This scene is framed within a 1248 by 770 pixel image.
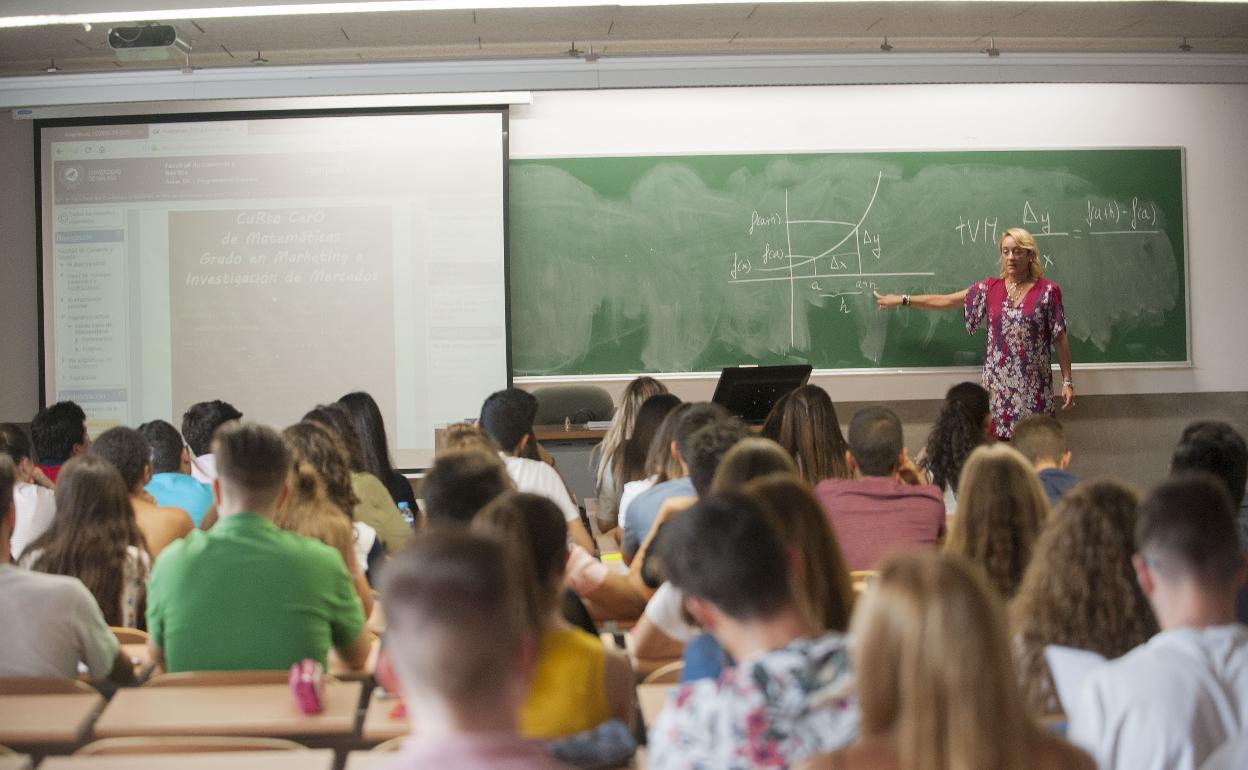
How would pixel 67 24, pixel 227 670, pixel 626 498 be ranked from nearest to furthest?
1. pixel 227 670
2. pixel 626 498
3. pixel 67 24

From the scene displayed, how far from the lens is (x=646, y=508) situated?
3.50m

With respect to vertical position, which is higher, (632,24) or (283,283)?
(632,24)

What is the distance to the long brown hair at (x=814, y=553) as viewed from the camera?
6.49 ft

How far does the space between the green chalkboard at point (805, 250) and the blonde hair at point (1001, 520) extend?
4198 mm


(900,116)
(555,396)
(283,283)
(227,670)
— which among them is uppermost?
(900,116)

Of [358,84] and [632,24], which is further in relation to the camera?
[358,84]

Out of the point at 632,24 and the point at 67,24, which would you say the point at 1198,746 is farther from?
the point at 67,24

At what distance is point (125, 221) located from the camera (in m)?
6.78

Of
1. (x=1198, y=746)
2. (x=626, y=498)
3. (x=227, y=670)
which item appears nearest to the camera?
(x=1198, y=746)

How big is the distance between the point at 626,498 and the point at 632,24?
3.18 m

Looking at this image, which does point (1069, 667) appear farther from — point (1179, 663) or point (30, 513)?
point (30, 513)

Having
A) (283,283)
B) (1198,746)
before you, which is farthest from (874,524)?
(283,283)

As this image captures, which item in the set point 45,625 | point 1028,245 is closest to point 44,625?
point 45,625

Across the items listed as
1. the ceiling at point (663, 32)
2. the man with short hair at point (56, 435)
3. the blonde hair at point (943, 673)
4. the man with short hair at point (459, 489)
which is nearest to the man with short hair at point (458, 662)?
the blonde hair at point (943, 673)
